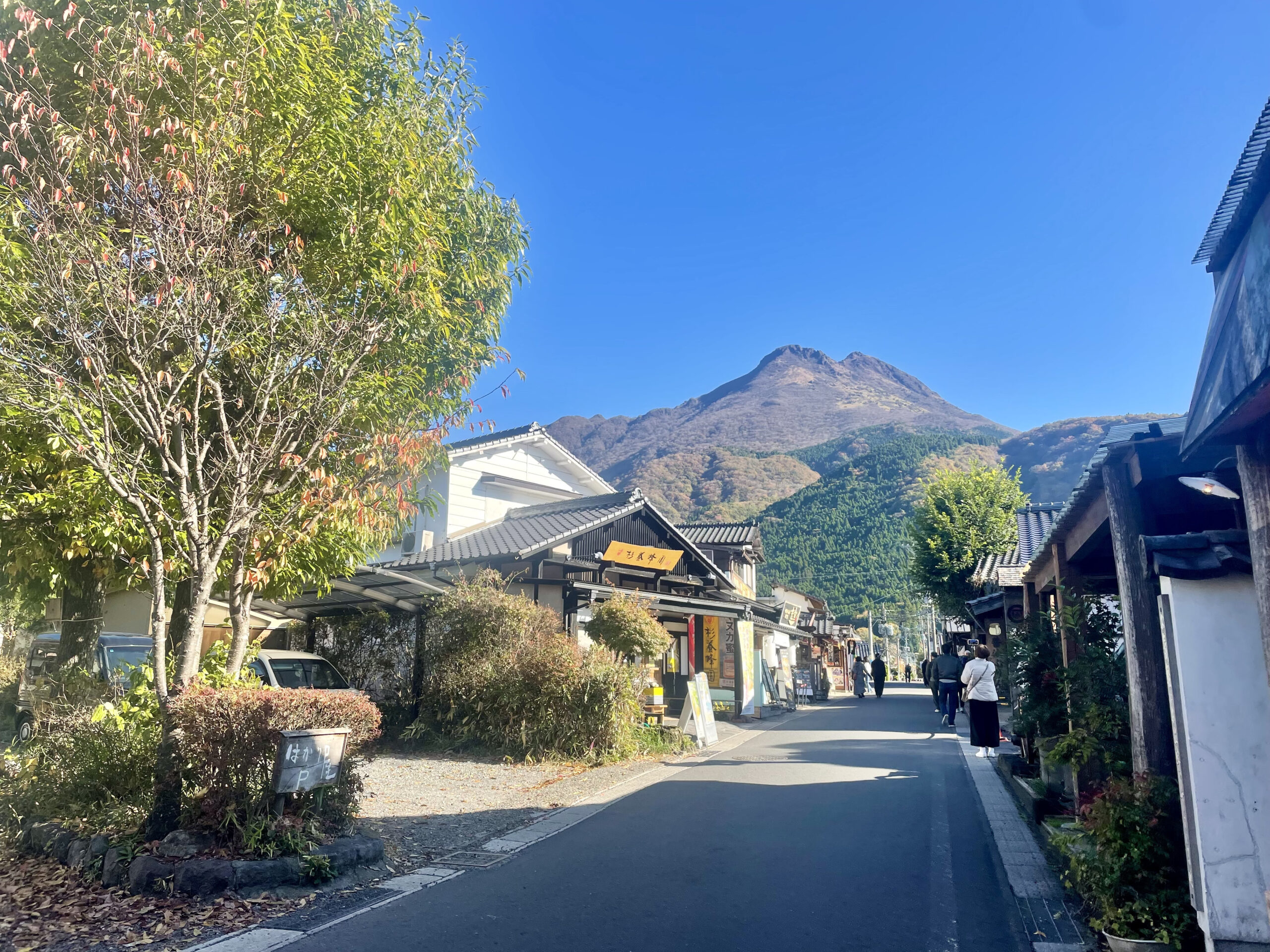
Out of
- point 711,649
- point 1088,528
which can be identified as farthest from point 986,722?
point 711,649

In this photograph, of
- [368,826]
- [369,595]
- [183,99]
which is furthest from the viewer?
[369,595]

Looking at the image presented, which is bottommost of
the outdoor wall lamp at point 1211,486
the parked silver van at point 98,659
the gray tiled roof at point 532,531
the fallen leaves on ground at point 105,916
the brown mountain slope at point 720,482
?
the fallen leaves on ground at point 105,916

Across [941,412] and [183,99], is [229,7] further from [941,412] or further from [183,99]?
[941,412]

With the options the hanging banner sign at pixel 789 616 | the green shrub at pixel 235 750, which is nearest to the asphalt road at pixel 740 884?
the green shrub at pixel 235 750

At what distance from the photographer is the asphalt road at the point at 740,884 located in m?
4.82

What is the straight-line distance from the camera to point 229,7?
7016mm

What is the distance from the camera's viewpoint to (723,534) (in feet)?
114

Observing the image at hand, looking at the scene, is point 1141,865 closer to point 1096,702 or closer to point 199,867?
point 1096,702

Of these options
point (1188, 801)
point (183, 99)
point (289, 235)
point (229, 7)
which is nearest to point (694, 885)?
point (1188, 801)

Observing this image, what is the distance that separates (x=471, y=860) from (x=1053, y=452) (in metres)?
136

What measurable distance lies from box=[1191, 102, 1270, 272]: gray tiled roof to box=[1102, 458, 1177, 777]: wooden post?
A: 2.11 m

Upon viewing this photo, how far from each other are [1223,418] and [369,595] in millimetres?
13922

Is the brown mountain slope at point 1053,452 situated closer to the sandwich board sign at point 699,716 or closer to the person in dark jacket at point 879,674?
the person in dark jacket at point 879,674

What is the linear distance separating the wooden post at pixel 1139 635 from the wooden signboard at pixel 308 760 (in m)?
5.79
